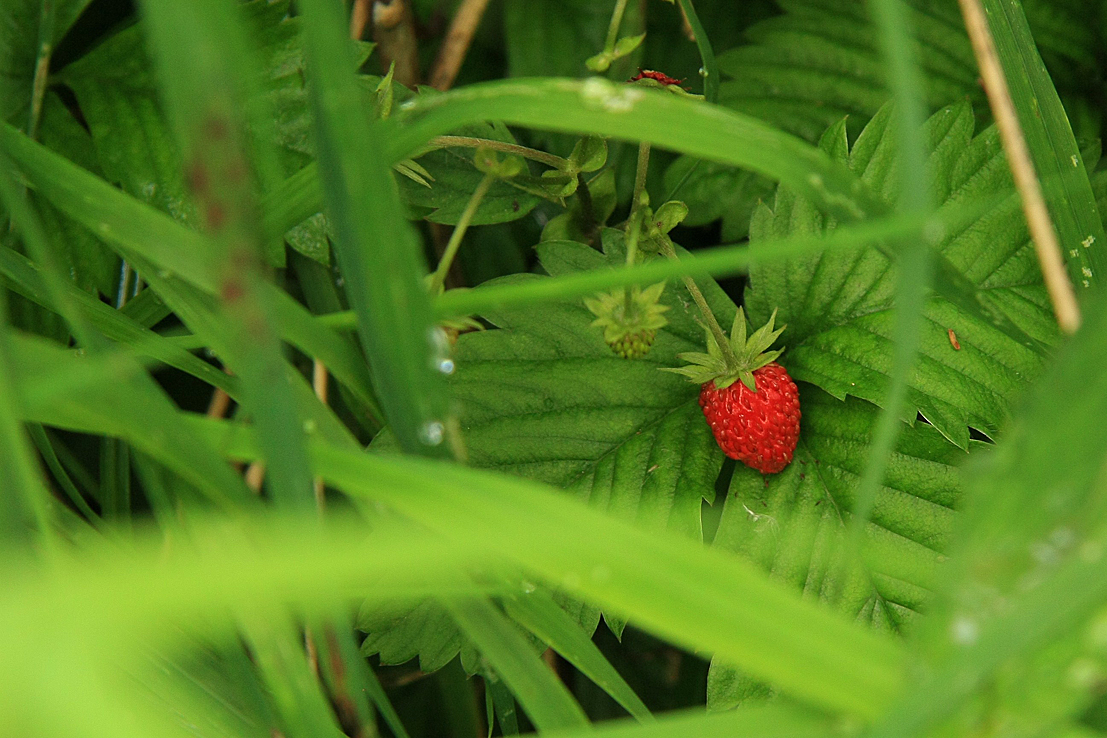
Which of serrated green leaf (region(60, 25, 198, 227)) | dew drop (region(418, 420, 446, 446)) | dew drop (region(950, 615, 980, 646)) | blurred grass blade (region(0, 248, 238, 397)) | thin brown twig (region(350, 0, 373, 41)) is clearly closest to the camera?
dew drop (region(950, 615, 980, 646))

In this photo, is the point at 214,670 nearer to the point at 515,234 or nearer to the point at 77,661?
the point at 77,661

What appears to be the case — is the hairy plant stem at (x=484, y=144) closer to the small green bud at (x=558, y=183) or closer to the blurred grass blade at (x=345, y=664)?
the small green bud at (x=558, y=183)

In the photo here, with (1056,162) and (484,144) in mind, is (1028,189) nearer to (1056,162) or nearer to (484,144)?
(1056,162)

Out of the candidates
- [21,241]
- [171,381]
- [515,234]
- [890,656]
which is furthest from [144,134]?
[890,656]

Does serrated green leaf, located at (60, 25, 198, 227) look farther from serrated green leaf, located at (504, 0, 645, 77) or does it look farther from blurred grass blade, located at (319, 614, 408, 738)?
blurred grass blade, located at (319, 614, 408, 738)

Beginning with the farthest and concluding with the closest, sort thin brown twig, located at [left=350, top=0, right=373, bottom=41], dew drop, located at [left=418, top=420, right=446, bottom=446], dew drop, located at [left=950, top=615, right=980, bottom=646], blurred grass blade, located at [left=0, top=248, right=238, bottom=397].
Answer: thin brown twig, located at [left=350, top=0, right=373, bottom=41] → blurred grass blade, located at [left=0, top=248, right=238, bottom=397] → dew drop, located at [left=418, top=420, right=446, bottom=446] → dew drop, located at [left=950, top=615, right=980, bottom=646]

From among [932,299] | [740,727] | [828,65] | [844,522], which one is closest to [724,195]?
[828,65]

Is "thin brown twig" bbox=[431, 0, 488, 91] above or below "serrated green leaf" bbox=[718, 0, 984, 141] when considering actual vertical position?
below

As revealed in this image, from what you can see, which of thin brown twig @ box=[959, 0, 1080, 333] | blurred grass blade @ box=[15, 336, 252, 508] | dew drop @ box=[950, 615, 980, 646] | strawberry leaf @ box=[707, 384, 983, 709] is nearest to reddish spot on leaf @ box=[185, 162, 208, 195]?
blurred grass blade @ box=[15, 336, 252, 508]
